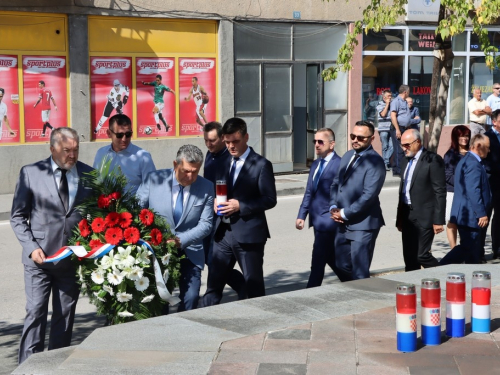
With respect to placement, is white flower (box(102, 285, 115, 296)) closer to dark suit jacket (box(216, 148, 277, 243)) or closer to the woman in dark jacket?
dark suit jacket (box(216, 148, 277, 243))

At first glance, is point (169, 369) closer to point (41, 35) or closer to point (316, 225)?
point (316, 225)

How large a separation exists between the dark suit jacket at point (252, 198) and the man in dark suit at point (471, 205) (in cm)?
268

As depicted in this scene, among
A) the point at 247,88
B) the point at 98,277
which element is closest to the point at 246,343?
the point at 98,277

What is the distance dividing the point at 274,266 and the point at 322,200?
230 cm

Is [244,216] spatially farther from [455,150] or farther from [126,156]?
[455,150]

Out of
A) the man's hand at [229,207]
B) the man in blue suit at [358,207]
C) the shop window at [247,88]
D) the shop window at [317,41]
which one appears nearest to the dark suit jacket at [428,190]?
the man in blue suit at [358,207]

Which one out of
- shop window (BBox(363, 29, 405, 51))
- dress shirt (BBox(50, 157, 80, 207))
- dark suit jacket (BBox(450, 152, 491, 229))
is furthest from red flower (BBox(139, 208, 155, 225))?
shop window (BBox(363, 29, 405, 51))

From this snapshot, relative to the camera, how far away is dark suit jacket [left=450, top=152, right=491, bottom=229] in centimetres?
958

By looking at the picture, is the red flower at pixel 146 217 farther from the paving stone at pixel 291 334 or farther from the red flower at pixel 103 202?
the paving stone at pixel 291 334

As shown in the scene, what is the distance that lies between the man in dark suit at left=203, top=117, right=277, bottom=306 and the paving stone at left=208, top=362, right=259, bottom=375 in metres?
2.36

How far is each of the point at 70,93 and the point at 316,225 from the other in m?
9.70

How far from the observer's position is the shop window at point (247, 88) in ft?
64.1

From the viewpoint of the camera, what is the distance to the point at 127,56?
711 inches

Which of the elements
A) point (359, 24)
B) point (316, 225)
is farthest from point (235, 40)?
point (316, 225)
